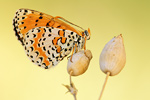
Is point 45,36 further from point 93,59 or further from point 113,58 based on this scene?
point 93,59

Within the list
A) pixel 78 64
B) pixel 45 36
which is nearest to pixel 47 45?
pixel 45 36

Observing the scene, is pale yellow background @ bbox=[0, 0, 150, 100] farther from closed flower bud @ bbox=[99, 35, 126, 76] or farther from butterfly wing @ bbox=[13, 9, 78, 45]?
closed flower bud @ bbox=[99, 35, 126, 76]

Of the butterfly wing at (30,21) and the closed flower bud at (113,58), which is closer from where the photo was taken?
the closed flower bud at (113,58)

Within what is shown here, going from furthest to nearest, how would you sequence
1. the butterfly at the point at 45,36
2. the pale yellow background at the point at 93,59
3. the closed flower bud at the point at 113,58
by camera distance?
the pale yellow background at the point at 93,59 < the butterfly at the point at 45,36 < the closed flower bud at the point at 113,58

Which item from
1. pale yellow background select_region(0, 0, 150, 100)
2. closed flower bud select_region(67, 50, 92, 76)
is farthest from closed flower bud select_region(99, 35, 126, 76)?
pale yellow background select_region(0, 0, 150, 100)

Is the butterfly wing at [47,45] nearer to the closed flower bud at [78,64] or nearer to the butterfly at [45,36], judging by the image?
the butterfly at [45,36]

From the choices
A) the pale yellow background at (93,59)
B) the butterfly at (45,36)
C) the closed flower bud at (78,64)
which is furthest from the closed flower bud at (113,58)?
the pale yellow background at (93,59)
